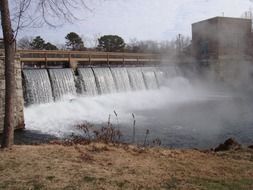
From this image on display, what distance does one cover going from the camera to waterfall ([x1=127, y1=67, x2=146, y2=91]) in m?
26.0

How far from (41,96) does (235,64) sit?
21.2m

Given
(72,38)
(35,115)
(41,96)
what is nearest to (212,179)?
(35,115)

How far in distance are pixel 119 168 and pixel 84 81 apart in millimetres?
15948

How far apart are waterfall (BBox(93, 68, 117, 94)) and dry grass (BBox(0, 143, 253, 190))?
15417mm

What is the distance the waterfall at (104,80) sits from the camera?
22.4 m

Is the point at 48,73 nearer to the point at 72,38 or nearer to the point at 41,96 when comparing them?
the point at 41,96

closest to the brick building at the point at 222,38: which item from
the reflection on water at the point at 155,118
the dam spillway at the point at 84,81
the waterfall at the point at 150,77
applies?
the waterfall at the point at 150,77

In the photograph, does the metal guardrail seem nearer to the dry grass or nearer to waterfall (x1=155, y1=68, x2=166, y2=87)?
waterfall (x1=155, y1=68, x2=166, y2=87)

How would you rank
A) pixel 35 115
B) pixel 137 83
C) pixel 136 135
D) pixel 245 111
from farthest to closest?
pixel 137 83 < pixel 245 111 < pixel 35 115 < pixel 136 135

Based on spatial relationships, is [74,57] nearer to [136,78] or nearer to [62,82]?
[62,82]

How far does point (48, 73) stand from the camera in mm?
18562

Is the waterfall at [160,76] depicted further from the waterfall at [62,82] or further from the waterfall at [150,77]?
the waterfall at [62,82]

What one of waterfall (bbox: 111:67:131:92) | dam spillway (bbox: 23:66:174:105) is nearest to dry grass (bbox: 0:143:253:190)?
dam spillway (bbox: 23:66:174:105)

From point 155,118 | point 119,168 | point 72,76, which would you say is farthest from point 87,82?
point 119,168
